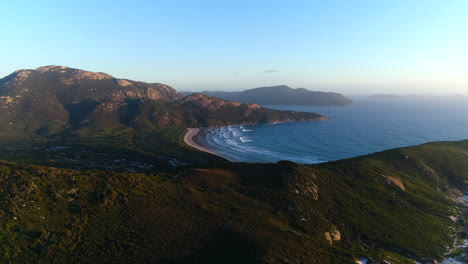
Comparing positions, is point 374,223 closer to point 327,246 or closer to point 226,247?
point 327,246

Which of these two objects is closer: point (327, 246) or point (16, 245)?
point (16, 245)

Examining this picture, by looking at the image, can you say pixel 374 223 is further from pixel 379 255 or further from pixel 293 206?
pixel 293 206

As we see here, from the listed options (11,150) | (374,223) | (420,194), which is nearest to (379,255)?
(374,223)

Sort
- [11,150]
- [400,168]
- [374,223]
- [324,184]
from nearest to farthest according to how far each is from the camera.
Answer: [374,223] < [324,184] < [400,168] < [11,150]

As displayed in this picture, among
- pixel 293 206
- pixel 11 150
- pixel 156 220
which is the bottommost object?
pixel 11 150

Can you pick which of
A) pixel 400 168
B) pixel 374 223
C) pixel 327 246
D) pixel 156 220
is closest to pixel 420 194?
pixel 400 168

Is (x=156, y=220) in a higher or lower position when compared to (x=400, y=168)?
higher

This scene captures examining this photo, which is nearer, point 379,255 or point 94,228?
Answer: point 94,228

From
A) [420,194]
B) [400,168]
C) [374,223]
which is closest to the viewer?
[374,223]

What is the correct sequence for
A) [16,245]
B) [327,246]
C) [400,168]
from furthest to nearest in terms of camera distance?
[400,168]
[327,246]
[16,245]
